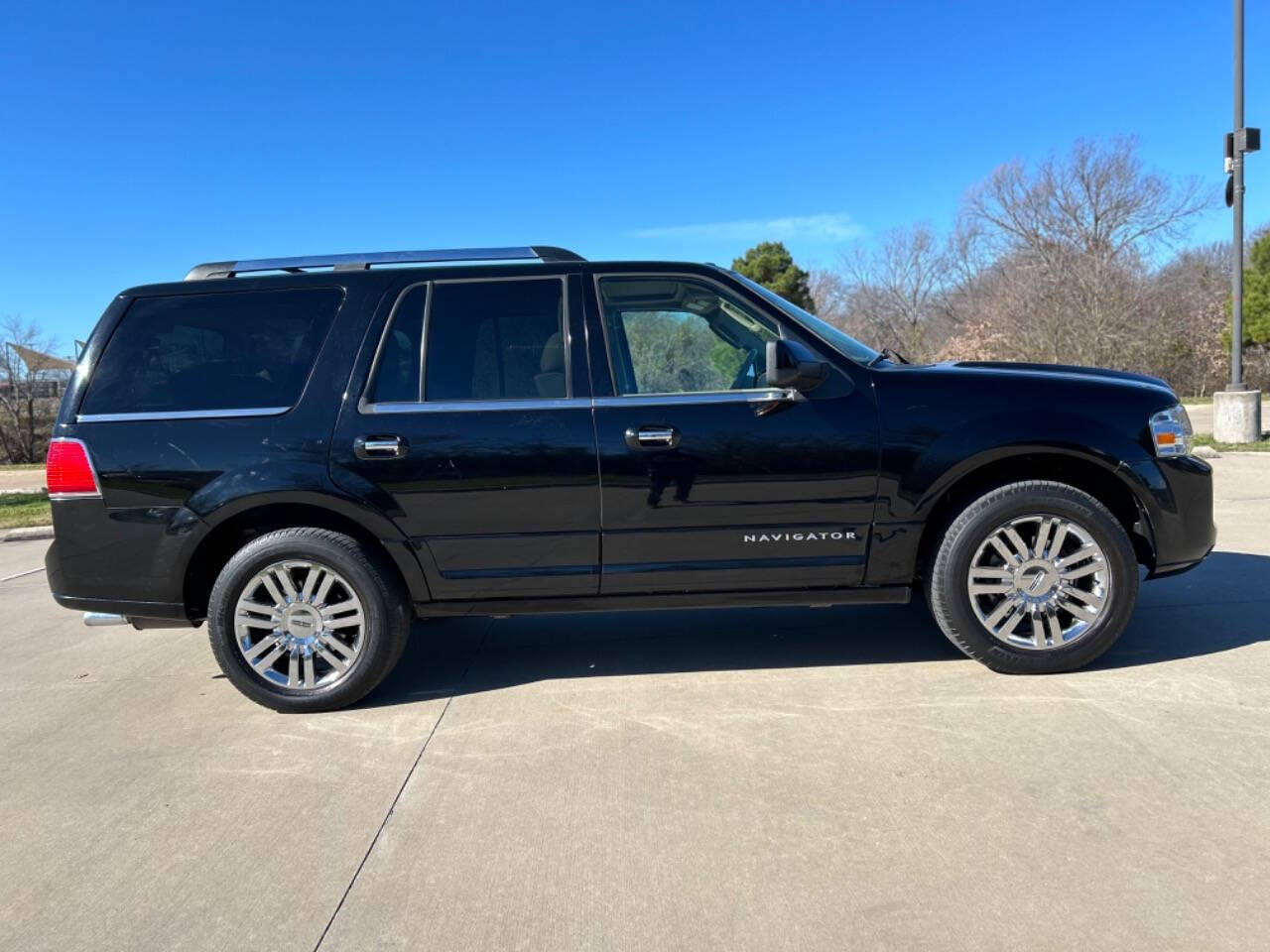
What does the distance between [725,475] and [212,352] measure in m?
2.44

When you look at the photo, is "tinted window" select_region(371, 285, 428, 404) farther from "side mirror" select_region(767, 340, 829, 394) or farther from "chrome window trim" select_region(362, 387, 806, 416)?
"side mirror" select_region(767, 340, 829, 394)

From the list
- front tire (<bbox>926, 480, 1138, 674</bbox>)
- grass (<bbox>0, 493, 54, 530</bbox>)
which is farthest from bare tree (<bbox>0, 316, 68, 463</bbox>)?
front tire (<bbox>926, 480, 1138, 674</bbox>)

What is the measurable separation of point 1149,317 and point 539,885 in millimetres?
27469

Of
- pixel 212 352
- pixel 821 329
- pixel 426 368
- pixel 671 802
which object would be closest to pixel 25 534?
pixel 212 352

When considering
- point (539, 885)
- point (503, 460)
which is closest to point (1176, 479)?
point (503, 460)

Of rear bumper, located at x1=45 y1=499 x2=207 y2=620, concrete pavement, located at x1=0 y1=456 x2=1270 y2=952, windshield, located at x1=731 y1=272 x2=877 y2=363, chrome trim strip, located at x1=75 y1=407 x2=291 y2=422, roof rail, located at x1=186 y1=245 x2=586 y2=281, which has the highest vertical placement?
roof rail, located at x1=186 y1=245 x2=586 y2=281

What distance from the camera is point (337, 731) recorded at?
386 cm

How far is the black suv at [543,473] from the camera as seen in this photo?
3.93 metres

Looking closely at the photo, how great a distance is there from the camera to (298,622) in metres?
4.04

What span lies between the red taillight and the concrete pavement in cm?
112

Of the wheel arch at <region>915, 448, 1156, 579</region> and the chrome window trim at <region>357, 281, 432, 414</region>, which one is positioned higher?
the chrome window trim at <region>357, 281, 432, 414</region>

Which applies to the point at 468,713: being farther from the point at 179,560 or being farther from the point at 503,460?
the point at 179,560

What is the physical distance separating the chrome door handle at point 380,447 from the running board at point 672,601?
73 cm

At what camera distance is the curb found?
10828 mm
